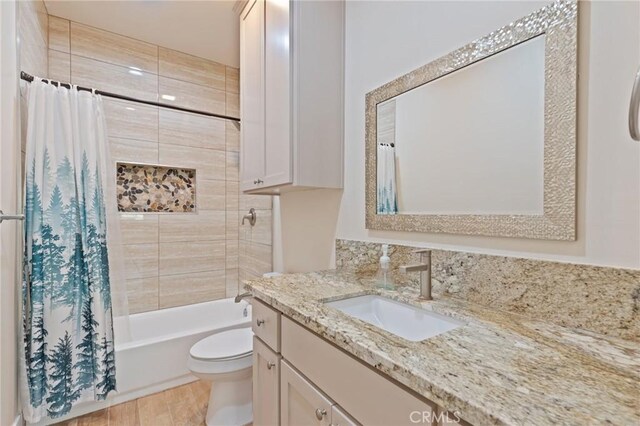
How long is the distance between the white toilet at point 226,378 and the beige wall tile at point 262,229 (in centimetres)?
89

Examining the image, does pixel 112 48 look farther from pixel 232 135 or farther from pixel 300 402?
pixel 300 402

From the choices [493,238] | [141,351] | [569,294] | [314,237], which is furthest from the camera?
[141,351]

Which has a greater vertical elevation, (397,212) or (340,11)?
(340,11)

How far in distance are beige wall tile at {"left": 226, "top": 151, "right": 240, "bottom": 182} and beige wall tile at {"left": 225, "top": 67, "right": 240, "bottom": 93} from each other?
0.64 metres

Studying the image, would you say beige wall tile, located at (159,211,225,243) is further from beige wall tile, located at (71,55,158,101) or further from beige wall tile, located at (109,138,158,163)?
beige wall tile, located at (71,55,158,101)

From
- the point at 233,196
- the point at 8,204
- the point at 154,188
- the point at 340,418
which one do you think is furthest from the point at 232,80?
the point at 340,418

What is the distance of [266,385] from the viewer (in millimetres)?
1213

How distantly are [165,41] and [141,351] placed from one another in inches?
97.3

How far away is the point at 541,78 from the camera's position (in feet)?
2.95

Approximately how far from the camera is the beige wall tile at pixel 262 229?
2.46 m

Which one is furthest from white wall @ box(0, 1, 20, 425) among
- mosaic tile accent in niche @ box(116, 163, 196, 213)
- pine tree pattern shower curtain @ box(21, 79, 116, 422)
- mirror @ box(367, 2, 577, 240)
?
mirror @ box(367, 2, 577, 240)

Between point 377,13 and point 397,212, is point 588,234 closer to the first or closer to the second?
point 397,212

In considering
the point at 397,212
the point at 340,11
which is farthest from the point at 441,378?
the point at 340,11

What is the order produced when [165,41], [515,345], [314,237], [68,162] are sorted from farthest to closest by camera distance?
[165,41] → [314,237] → [68,162] → [515,345]
